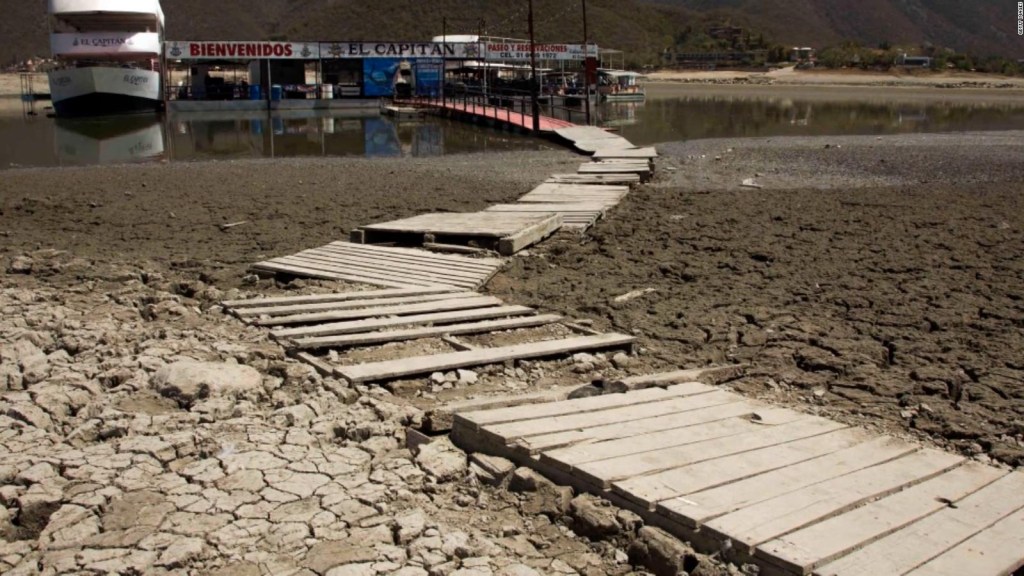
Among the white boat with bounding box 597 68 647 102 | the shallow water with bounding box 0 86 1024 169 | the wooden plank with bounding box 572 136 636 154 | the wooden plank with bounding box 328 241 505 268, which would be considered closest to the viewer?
the wooden plank with bounding box 328 241 505 268

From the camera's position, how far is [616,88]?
50719 mm

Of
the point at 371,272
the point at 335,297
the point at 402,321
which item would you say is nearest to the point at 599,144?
the point at 371,272

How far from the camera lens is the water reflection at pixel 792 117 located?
1151 inches

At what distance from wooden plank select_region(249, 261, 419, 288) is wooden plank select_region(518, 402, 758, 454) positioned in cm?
362

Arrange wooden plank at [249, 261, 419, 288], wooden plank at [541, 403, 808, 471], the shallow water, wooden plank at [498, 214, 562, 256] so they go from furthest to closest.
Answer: the shallow water < wooden plank at [498, 214, 562, 256] < wooden plank at [249, 261, 419, 288] < wooden plank at [541, 403, 808, 471]

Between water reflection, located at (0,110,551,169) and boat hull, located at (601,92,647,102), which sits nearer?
water reflection, located at (0,110,551,169)

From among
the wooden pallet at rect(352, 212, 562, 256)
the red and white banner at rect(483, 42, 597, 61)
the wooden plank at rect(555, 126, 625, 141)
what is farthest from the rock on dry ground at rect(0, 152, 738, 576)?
the red and white banner at rect(483, 42, 597, 61)

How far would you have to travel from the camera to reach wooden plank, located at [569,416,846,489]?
3.95 meters

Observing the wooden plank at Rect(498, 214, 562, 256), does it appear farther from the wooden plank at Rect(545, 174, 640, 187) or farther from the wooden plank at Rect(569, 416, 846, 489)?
the wooden plank at Rect(569, 416, 846, 489)

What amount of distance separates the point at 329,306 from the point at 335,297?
25 centimetres

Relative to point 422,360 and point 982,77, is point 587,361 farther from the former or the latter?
point 982,77

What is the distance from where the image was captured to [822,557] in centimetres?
330

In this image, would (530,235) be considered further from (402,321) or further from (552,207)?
(402,321)

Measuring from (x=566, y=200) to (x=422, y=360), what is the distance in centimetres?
694
